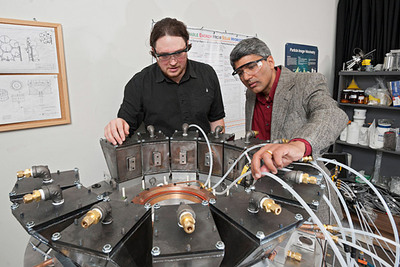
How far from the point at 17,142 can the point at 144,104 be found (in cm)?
86

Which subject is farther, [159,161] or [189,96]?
[189,96]

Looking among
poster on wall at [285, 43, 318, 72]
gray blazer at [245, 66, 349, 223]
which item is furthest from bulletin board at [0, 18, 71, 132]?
poster on wall at [285, 43, 318, 72]

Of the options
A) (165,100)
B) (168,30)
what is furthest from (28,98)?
(168,30)

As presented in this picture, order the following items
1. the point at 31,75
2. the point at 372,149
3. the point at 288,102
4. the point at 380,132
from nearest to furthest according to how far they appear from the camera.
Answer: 1. the point at 288,102
2. the point at 31,75
3. the point at 380,132
4. the point at 372,149

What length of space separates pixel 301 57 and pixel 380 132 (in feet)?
4.39

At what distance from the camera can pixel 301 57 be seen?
3.25m

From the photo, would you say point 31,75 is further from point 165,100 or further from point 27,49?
point 165,100

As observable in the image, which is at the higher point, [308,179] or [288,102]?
[288,102]

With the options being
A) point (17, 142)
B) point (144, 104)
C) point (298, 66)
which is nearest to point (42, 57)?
point (17, 142)

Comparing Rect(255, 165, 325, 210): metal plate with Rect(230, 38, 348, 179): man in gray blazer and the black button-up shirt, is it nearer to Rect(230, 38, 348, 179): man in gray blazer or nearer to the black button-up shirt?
Rect(230, 38, 348, 179): man in gray blazer

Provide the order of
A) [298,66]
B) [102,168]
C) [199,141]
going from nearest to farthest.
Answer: [199,141] → [102,168] → [298,66]

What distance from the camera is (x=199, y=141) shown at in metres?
1.15

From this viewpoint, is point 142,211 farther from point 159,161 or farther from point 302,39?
point 302,39

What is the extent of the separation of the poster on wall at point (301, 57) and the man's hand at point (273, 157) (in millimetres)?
2527
